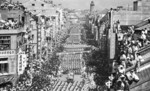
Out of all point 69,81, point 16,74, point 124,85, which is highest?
point 124,85

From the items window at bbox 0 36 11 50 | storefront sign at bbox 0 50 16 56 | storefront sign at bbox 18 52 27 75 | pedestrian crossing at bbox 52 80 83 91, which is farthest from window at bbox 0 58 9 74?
pedestrian crossing at bbox 52 80 83 91

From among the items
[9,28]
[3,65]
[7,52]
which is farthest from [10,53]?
[9,28]

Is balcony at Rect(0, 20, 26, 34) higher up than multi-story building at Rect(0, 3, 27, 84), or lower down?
higher up

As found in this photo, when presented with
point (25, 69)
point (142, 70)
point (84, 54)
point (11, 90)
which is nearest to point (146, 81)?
point (142, 70)

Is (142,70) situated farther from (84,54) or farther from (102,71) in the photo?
(84,54)

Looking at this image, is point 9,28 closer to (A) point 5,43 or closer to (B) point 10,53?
(A) point 5,43

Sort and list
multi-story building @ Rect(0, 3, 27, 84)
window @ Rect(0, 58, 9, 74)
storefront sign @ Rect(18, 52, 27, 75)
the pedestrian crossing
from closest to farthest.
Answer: window @ Rect(0, 58, 9, 74) → multi-story building @ Rect(0, 3, 27, 84) → storefront sign @ Rect(18, 52, 27, 75) → the pedestrian crossing

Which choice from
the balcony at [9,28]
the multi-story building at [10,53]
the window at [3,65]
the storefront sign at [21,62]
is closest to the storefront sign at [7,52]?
the multi-story building at [10,53]

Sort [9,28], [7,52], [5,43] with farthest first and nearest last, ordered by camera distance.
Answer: [9,28], [5,43], [7,52]

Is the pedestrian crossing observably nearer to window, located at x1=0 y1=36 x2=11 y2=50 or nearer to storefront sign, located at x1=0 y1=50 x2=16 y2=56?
storefront sign, located at x1=0 y1=50 x2=16 y2=56
